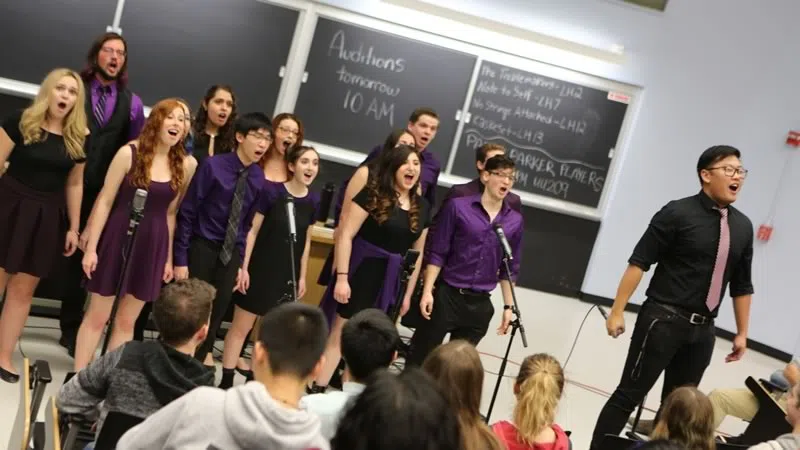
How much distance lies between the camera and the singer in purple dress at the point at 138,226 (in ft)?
15.6

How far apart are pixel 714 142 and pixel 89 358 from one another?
7.23m

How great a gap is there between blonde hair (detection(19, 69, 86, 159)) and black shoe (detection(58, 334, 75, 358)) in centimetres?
122

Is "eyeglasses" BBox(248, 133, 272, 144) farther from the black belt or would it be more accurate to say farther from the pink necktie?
the pink necktie

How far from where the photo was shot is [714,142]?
33.5ft

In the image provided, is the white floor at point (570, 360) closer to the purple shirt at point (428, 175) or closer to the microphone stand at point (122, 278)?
the microphone stand at point (122, 278)

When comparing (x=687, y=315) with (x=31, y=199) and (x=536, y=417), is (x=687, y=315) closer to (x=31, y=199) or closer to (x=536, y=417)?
(x=536, y=417)

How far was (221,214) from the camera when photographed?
507 cm

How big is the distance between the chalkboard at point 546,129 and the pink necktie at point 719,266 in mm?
4588

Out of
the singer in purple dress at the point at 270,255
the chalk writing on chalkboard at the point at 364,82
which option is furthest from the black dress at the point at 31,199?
the chalk writing on chalkboard at the point at 364,82

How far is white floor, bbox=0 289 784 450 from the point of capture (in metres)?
5.39

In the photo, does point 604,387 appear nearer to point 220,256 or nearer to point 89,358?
point 220,256

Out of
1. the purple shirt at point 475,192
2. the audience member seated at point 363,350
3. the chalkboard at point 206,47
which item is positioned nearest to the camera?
the audience member seated at point 363,350

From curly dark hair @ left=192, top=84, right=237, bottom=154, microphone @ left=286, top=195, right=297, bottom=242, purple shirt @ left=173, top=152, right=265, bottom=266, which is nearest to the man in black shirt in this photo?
microphone @ left=286, top=195, right=297, bottom=242

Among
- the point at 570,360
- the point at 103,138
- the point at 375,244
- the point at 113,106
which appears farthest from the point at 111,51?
the point at 570,360
